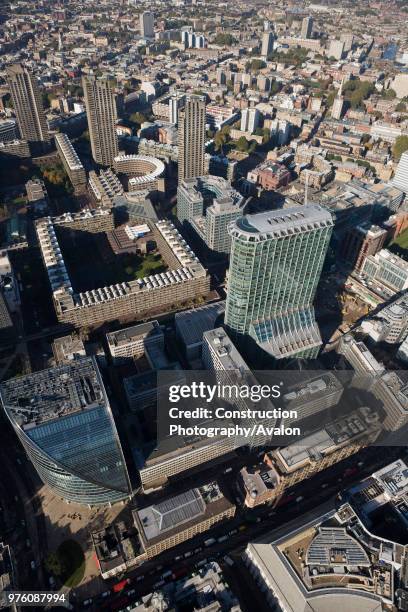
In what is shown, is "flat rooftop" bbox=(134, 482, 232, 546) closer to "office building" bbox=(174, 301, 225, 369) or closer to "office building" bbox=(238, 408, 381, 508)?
"office building" bbox=(238, 408, 381, 508)

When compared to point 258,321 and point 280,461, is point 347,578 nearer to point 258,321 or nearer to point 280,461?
point 280,461

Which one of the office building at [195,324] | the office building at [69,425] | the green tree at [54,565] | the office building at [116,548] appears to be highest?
the office building at [69,425]

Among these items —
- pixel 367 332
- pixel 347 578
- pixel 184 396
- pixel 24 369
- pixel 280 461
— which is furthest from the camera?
pixel 367 332

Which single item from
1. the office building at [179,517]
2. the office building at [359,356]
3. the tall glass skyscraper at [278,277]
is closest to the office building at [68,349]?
the tall glass skyscraper at [278,277]

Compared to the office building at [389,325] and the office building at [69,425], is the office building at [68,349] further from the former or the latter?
the office building at [389,325]

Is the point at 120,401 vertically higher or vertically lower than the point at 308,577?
lower

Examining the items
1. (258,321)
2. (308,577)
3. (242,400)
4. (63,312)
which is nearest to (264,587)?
(308,577)

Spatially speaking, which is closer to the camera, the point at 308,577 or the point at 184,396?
the point at 308,577

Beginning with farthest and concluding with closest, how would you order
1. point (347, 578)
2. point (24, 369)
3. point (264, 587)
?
point (24, 369) < point (264, 587) < point (347, 578)
